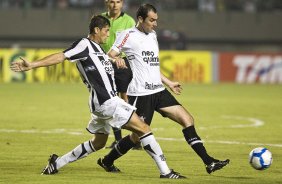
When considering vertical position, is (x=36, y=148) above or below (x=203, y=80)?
above

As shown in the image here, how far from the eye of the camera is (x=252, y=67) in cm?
3384

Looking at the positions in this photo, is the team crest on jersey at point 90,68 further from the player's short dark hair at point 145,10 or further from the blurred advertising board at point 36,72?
the blurred advertising board at point 36,72

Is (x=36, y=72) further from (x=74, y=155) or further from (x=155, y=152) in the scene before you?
(x=155, y=152)

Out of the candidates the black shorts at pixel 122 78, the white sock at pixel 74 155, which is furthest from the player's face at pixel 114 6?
the white sock at pixel 74 155

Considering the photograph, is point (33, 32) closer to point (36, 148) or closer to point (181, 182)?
point (36, 148)

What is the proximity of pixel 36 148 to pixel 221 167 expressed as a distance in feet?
12.9

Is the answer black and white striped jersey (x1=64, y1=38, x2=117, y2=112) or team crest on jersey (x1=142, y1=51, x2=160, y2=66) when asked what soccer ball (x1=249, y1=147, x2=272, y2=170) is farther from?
black and white striped jersey (x1=64, y1=38, x2=117, y2=112)

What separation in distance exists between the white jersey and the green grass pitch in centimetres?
106

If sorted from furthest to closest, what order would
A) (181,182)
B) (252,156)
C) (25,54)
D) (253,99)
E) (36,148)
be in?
(25,54) → (253,99) → (36,148) → (252,156) → (181,182)

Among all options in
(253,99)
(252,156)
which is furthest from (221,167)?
(253,99)

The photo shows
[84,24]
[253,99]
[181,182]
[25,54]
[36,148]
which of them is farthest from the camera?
[84,24]

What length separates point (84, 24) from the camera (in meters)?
40.6

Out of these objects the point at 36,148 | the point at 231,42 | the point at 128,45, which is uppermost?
the point at 128,45

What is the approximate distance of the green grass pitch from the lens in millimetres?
9828
